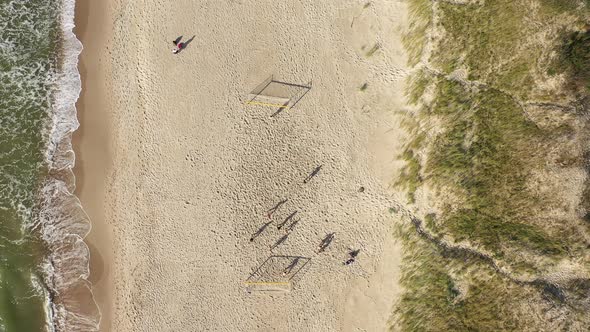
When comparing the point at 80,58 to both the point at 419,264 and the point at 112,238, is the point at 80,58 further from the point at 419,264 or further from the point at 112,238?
the point at 419,264

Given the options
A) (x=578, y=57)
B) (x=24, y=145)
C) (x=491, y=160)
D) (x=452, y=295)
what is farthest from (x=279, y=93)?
(x=578, y=57)

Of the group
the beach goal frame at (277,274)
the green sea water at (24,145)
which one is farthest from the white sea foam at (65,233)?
the beach goal frame at (277,274)

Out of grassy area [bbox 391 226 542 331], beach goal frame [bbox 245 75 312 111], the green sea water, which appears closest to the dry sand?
beach goal frame [bbox 245 75 312 111]

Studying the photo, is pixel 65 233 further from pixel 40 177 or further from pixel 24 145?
pixel 24 145

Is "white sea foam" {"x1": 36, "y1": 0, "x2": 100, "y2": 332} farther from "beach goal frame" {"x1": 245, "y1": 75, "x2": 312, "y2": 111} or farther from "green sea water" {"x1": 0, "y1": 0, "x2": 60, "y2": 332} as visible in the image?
"beach goal frame" {"x1": 245, "y1": 75, "x2": 312, "y2": 111}

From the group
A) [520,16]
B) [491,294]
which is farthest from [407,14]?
[491,294]
